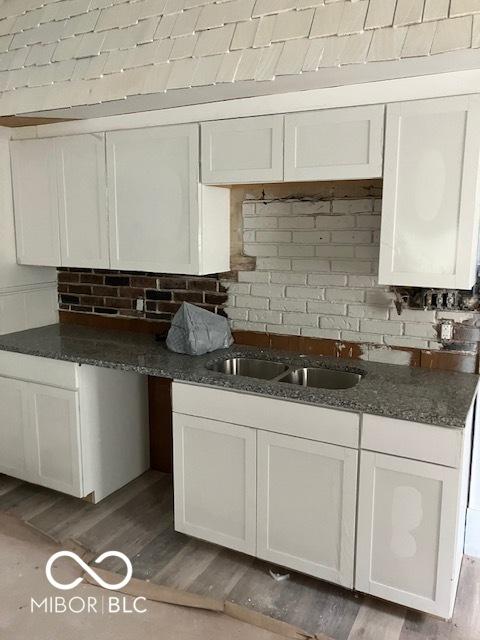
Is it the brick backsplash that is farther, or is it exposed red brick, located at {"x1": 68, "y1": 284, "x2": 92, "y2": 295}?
exposed red brick, located at {"x1": 68, "y1": 284, "x2": 92, "y2": 295}

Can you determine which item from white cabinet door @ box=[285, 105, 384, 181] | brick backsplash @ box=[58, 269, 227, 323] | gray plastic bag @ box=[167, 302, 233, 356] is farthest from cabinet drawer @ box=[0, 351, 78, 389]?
white cabinet door @ box=[285, 105, 384, 181]

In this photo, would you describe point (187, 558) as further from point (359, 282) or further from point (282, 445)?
point (359, 282)

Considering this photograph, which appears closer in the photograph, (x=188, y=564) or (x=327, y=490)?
(x=327, y=490)

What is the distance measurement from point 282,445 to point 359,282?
0.93 meters

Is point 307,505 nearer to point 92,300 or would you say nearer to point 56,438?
point 56,438

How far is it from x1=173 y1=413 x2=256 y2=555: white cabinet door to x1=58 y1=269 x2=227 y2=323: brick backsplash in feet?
2.84

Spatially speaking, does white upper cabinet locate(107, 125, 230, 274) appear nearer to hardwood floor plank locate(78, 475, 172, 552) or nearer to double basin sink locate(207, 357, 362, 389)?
double basin sink locate(207, 357, 362, 389)

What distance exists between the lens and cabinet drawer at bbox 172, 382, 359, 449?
2163 mm

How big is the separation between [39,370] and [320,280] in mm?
1621

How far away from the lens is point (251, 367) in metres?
2.90

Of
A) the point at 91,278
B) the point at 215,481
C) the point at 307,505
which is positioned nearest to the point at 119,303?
the point at 91,278

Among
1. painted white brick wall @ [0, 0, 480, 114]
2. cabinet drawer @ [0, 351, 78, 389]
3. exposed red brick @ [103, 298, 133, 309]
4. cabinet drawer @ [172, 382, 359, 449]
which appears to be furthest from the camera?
exposed red brick @ [103, 298, 133, 309]

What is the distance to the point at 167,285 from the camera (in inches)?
129

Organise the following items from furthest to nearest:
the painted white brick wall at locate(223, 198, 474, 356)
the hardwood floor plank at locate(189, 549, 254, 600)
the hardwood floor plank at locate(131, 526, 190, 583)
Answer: the painted white brick wall at locate(223, 198, 474, 356)
the hardwood floor plank at locate(131, 526, 190, 583)
the hardwood floor plank at locate(189, 549, 254, 600)
